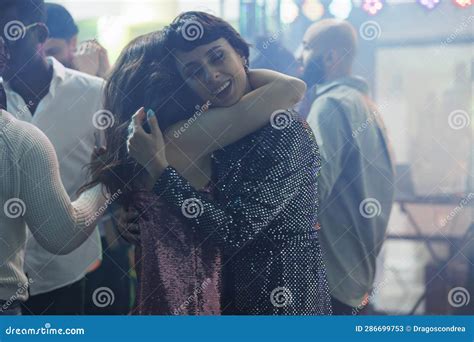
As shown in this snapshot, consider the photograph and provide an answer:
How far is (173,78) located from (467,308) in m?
1.43

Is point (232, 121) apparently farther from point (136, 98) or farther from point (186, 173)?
point (136, 98)

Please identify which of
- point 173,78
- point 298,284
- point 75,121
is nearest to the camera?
point 298,284

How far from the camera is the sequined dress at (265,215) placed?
2.13 metres

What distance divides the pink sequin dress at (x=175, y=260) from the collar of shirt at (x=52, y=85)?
21.2 inches

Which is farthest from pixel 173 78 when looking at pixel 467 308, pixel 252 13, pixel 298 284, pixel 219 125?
pixel 467 308

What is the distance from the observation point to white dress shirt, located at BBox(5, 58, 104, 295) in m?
2.46

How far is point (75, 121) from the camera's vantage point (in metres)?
2.52

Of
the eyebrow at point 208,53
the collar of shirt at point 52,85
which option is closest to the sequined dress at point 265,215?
the eyebrow at point 208,53

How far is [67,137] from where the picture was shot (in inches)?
98.0

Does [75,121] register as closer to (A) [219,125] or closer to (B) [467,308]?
(A) [219,125]

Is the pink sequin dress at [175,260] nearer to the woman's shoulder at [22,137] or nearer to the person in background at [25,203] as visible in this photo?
the person in background at [25,203]

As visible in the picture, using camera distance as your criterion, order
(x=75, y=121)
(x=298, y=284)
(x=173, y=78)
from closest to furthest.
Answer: (x=298, y=284) < (x=173, y=78) < (x=75, y=121)

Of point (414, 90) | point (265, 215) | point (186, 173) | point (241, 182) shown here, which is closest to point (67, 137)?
point (186, 173)

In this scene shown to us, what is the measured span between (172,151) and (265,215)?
1.38 feet
